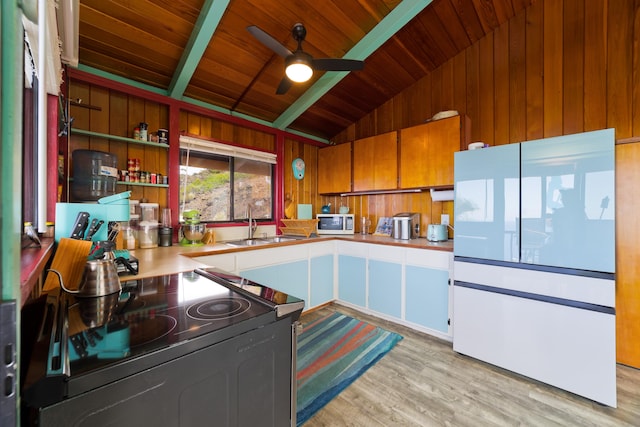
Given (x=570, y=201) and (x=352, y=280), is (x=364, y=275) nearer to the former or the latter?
(x=352, y=280)

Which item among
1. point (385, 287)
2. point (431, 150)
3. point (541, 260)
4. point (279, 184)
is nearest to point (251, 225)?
point (279, 184)

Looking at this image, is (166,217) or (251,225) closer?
(166,217)

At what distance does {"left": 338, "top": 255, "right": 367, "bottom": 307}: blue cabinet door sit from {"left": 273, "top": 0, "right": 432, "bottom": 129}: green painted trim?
1.85m

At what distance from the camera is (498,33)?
270cm

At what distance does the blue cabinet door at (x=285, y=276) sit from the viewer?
8.01 feet

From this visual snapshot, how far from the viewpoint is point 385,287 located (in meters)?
2.77

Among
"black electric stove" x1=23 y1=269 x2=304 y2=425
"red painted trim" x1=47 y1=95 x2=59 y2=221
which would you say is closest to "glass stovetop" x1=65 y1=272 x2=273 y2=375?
"black electric stove" x1=23 y1=269 x2=304 y2=425

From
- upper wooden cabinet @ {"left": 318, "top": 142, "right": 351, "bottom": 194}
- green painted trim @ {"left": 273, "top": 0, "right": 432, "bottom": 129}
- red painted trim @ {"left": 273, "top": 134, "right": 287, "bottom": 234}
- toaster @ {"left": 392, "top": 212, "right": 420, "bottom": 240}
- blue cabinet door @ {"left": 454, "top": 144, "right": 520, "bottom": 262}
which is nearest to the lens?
blue cabinet door @ {"left": 454, "top": 144, "right": 520, "bottom": 262}

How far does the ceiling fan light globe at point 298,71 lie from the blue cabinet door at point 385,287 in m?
1.93

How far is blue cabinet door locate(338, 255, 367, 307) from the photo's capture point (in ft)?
9.70

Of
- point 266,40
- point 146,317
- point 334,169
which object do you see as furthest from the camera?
point 334,169

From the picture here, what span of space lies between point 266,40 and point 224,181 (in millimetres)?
1608

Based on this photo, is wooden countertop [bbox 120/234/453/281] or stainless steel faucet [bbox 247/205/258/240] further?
stainless steel faucet [bbox 247/205/258/240]

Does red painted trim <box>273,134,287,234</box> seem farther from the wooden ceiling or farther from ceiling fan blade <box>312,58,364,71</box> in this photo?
ceiling fan blade <box>312,58,364,71</box>
